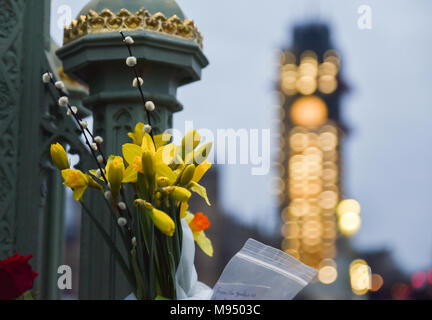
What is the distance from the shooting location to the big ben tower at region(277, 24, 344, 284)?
69.6 meters

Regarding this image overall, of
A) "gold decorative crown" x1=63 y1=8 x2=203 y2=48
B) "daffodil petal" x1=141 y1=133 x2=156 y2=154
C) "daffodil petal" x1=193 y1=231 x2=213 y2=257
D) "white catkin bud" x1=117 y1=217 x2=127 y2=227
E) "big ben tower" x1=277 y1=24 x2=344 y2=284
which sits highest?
"big ben tower" x1=277 y1=24 x2=344 y2=284

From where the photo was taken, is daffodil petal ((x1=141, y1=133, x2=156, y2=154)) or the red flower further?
the red flower

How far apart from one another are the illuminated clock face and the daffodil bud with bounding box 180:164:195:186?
76.7m


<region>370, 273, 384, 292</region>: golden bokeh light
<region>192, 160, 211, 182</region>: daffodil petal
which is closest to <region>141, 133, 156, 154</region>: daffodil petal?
<region>192, 160, 211, 182</region>: daffodil petal

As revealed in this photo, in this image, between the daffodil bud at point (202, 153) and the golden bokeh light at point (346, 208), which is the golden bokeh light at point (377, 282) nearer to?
the golden bokeh light at point (346, 208)

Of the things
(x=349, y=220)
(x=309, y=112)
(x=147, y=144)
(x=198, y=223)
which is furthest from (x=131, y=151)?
(x=309, y=112)

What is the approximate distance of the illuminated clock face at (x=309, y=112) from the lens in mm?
78625

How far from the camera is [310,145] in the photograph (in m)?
76.4

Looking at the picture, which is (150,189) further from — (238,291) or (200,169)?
(238,291)

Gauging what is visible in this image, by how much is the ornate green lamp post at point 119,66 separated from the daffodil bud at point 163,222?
753 mm

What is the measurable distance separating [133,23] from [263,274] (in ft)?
3.10

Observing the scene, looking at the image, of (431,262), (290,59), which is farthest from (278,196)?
(431,262)

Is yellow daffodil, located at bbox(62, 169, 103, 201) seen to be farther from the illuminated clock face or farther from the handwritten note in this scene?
the illuminated clock face

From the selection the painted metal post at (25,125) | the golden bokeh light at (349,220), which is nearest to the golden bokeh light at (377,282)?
the golden bokeh light at (349,220)
